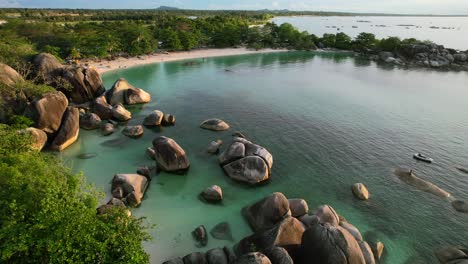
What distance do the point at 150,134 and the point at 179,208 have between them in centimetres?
1390

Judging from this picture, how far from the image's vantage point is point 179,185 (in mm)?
22047

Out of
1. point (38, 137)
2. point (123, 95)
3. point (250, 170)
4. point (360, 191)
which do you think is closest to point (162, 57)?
point (123, 95)

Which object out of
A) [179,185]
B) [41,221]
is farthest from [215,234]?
[41,221]

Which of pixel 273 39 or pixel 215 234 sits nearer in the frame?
pixel 215 234

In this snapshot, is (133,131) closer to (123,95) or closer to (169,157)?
(169,157)

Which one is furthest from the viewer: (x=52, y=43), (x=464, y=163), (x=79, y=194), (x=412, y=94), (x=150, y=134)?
(x=52, y=43)

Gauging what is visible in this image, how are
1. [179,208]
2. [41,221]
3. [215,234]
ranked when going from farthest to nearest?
[179,208] < [215,234] < [41,221]

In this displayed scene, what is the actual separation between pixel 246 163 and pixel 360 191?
30.1 feet

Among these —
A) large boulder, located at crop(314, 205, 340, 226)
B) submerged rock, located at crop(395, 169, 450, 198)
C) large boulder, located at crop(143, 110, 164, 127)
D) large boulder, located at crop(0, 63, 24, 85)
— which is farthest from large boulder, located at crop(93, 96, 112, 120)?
submerged rock, located at crop(395, 169, 450, 198)

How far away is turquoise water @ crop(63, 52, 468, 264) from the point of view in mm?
18500

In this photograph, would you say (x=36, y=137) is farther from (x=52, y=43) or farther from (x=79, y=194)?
(x=52, y=43)

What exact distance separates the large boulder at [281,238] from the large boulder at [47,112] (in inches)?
886

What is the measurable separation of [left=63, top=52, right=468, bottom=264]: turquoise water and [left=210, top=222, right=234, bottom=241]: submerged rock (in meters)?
0.41

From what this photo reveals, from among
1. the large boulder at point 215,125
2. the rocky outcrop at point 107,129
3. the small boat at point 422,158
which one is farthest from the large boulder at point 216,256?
the small boat at point 422,158
